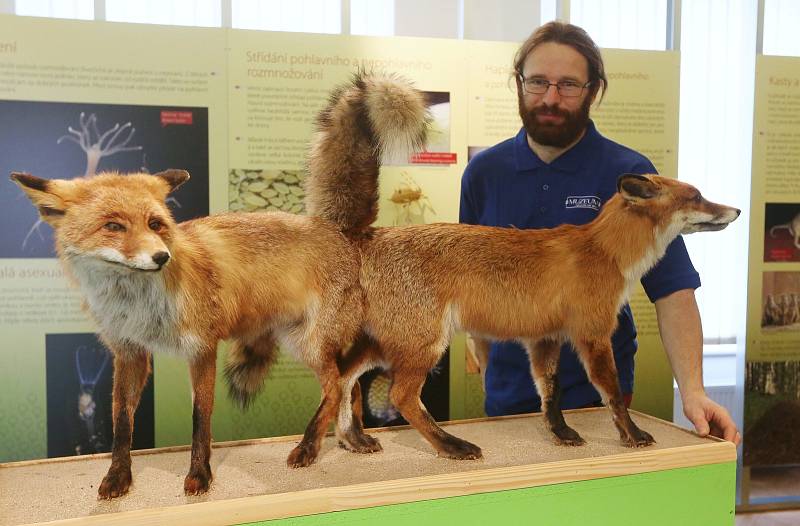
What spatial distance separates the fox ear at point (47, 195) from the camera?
43.8 inches

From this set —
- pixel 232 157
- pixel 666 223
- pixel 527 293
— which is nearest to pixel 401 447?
pixel 527 293

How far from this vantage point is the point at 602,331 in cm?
148

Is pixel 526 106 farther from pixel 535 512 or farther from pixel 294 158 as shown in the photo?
pixel 535 512

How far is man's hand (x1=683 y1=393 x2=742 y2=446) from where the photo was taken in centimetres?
164

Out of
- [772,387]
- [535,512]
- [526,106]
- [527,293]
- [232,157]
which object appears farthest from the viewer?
[772,387]

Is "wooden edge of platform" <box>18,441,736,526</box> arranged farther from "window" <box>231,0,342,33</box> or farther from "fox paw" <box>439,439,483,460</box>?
"window" <box>231,0,342,33</box>

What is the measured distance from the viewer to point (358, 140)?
1385 millimetres

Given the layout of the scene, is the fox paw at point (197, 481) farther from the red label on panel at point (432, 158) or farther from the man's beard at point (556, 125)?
the red label on panel at point (432, 158)

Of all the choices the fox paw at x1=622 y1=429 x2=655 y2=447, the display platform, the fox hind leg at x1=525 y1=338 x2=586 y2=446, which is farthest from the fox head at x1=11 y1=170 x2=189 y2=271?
the fox paw at x1=622 y1=429 x2=655 y2=447

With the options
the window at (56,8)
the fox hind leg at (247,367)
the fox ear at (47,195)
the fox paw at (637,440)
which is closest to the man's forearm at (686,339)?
the fox paw at (637,440)

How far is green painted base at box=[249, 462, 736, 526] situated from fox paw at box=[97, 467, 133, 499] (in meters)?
0.33

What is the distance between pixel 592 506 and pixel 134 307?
1045 millimetres

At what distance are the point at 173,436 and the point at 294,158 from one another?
105 cm

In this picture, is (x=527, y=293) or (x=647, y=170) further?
(x=647, y=170)
